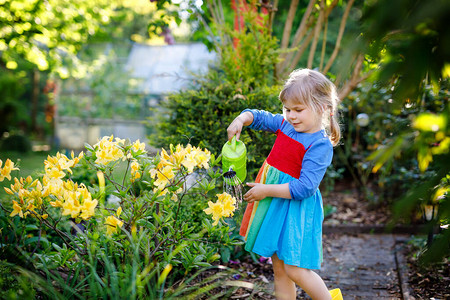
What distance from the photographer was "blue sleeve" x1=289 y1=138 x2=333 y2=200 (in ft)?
5.81

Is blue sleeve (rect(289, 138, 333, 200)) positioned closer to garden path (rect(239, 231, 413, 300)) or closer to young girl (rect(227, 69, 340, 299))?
young girl (rect(227, 69, 340, 299))

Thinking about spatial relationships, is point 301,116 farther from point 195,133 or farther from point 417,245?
point 417,245

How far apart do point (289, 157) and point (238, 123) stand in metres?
0.32

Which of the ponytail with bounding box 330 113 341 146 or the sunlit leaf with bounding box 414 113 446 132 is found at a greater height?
the sunlit leaf with bounding box 414 113 446 132

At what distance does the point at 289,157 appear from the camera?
6.37ft

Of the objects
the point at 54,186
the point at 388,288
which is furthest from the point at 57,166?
the point at 388,288

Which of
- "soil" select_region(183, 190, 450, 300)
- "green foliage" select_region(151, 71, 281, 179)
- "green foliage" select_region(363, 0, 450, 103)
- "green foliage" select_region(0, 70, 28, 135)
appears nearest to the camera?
"green foliage" select_region(363, 0, 450, 103)

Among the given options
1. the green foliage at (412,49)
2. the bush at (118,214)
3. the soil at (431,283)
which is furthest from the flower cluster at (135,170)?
the soil at (431,283)

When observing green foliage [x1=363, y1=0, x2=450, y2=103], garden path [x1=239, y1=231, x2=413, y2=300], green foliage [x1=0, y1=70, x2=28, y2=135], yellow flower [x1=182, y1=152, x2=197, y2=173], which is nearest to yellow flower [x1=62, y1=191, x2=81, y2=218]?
yellow flower [x1=182, y1=152, x2=197, y2=173]

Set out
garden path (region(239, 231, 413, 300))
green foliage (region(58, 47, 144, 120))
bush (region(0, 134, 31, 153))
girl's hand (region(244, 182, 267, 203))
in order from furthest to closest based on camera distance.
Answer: green foliage (region(58, 47, 144, 120))
bush (region(0, 134, 31, 153))
garden path (region(239, 231, 413, 300))
girl's hand (region(244, 182, 267, 203))

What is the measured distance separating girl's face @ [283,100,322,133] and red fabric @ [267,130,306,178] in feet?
0.31

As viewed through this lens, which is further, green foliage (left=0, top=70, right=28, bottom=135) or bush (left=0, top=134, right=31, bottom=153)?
green foliage (left=0, top=70, right=28, bottom=135)

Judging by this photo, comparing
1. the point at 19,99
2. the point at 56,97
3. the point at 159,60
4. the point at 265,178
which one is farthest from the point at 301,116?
the point at 19,99

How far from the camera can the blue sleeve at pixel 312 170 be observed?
1.77 metres
